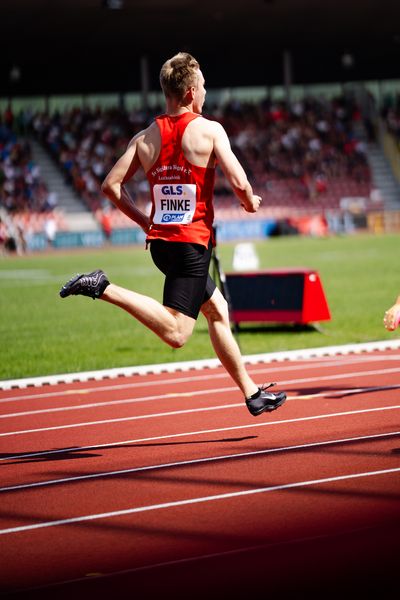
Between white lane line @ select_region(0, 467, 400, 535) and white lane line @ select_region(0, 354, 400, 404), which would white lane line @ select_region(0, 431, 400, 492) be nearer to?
white lane line @ select_region(0, 467, 400, 535)

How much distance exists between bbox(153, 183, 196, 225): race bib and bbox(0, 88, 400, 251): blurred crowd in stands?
3638cm

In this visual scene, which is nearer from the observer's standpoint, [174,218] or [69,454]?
[174,218]

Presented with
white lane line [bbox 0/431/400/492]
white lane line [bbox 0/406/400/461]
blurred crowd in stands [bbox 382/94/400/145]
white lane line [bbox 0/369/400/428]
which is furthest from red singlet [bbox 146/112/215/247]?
blurred crowd in stands [bbox 382/94/400/145]

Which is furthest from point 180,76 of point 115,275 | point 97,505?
point 115,275

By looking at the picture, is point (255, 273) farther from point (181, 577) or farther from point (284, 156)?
point (284, 156)

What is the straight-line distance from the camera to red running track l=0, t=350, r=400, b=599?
4070 mm

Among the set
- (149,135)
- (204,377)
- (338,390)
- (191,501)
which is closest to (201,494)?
(191,501)

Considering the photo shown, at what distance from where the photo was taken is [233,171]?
635 cm

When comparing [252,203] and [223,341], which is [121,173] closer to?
[252,203]

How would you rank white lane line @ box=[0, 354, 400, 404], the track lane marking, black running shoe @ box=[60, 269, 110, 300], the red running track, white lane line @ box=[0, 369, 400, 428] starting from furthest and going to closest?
white lane line @ box=[0, 354, 400, 404], the track lane marking, white lane line @ box=[0, 369, 400, 428], black running shoe @ box=[60, 269, 110, 300], the red running track

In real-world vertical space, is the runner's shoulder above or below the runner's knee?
above

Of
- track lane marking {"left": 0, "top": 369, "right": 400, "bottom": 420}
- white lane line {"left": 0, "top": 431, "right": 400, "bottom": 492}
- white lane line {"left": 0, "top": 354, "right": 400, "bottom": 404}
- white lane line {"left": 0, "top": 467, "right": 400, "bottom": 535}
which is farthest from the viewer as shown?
white lane line {"left": 0, "top": 354, "right": 400, "bottom": 404}

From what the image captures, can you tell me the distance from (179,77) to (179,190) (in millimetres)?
645

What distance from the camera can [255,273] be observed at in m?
13.6
